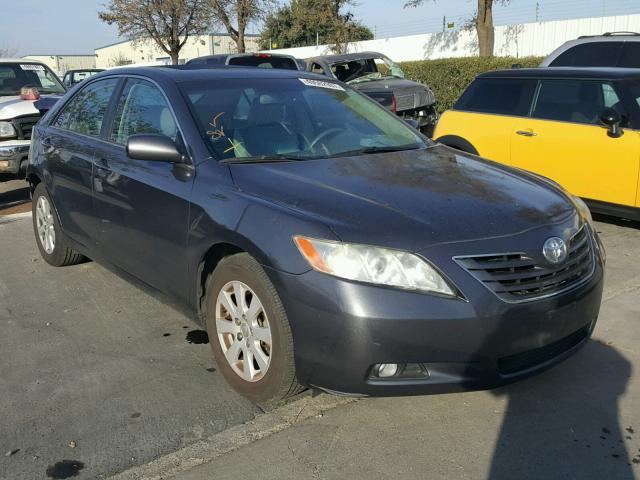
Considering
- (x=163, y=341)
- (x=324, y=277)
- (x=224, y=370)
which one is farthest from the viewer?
(x=163, y=341)

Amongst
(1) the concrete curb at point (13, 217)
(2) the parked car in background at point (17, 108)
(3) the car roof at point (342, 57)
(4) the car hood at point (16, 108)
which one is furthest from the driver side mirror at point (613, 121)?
(4) the car hood at point (16, 108)

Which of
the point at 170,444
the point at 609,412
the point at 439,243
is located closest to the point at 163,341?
the point at 170,444

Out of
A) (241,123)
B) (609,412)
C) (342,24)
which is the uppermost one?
(342,24)

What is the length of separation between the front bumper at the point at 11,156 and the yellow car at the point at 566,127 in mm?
5578

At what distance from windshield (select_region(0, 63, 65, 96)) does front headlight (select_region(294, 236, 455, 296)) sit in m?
9.03

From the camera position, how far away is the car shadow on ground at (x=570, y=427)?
2.68 meters

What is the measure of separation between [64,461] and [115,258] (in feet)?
5.69

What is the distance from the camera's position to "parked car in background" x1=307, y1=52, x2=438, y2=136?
1141cm

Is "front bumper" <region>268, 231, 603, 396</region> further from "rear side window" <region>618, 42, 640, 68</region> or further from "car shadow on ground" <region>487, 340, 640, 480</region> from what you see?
"rear side window" <region>618, 42, 640, 68</region>

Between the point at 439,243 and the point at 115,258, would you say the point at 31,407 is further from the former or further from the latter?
the point at 439,243

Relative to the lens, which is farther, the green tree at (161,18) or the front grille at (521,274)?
the green tree at (161,18)

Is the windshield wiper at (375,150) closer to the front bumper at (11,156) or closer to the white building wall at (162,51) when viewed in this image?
the front bumper at (11,156)

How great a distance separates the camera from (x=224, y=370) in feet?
11.0

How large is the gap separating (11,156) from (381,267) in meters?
7.36
